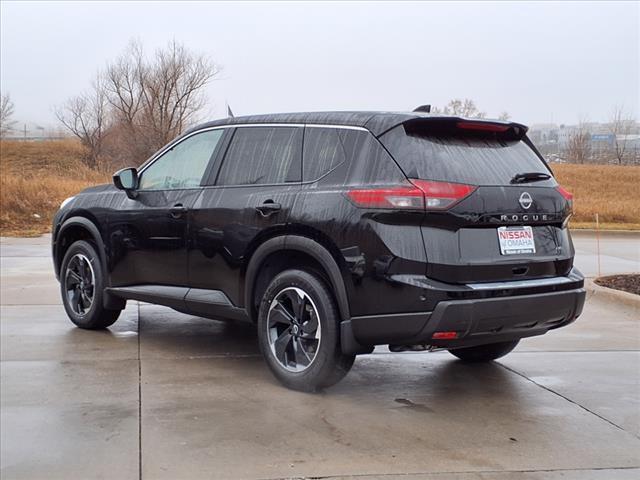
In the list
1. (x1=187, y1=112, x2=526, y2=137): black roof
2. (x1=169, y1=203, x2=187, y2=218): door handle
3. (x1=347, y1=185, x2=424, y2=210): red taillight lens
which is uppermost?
(x1=187, y1=112, x2=526, y2=137): black roof

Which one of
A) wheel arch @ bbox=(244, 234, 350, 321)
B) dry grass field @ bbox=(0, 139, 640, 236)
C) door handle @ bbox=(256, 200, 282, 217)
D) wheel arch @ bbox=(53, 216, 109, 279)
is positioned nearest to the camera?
wheel arch @ bbox=(244, 234, 350, 321)

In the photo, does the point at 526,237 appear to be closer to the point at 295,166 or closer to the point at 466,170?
the point at 466,170

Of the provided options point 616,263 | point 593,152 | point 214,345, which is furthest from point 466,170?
point 593,152

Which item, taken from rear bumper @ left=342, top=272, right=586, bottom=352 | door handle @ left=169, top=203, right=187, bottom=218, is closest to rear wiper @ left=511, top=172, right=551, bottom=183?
rear bumper @ left=342, top=272, right=586, bottom=352

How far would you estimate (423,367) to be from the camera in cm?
609

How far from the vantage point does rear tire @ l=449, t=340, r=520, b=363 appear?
6012 millimetres

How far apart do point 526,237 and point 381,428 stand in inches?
59.4

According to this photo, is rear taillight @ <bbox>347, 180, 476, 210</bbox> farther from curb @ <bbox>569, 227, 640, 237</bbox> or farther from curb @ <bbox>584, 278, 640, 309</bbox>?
curb @ <bbox>569, 227, 640, 237</bbox>

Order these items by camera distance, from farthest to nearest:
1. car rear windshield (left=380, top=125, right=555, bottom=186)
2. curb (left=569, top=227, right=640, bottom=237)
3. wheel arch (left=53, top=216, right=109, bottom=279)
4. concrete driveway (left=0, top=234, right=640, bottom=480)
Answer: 1. curb (left=569, top=227, right=640, bottom=237)
2. wheel arch (left=53, top=216, right=109, bottom=279)
3. car rear windshield (left=380, top=125, right=555, bottom=186)
4. concrete driveway (left=0, top=234, right=640, bottom=480)

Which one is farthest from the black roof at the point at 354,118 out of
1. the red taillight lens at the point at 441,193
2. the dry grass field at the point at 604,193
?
the dry grass field at the point at 604,193

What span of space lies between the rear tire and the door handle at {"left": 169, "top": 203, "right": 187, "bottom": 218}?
2.42 m

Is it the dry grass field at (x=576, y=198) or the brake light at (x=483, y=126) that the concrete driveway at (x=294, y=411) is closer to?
the brake light at (x=483, y=126)

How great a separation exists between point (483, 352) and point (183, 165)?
2881 mm

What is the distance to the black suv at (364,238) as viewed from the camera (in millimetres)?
4574
